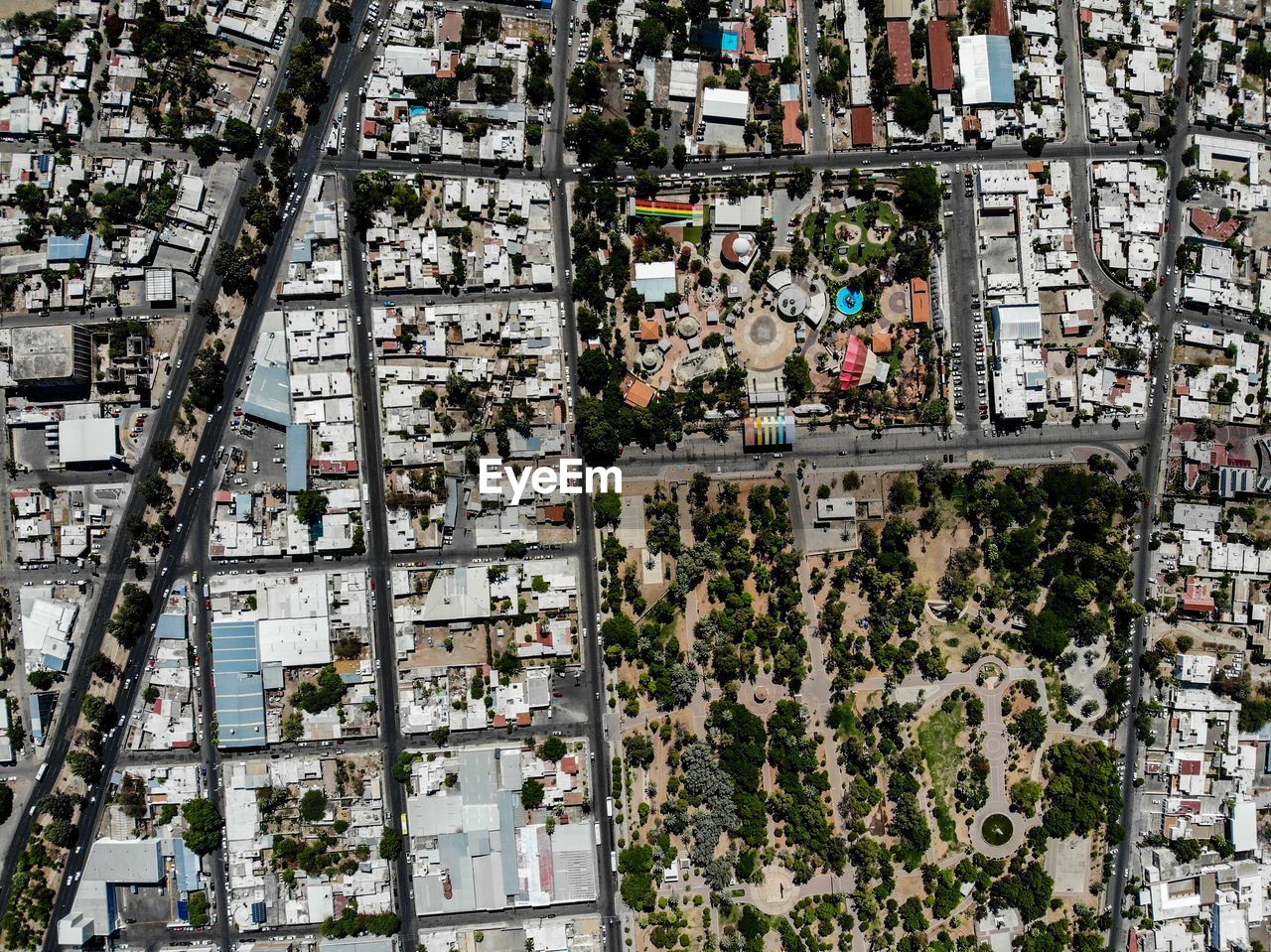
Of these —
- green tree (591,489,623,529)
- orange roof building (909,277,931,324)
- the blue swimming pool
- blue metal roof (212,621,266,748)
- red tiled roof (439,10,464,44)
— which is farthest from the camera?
the blue swimming pool

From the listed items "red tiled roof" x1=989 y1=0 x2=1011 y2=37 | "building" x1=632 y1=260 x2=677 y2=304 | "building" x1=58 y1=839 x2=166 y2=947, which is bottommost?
"building" x1=58 y1=839 x2=166 y2=947

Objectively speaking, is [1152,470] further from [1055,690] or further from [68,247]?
[68,247]

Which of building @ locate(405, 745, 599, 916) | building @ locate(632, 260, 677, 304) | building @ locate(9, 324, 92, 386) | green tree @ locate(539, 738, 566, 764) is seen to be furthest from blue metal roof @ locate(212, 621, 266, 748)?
building @ locate(632, 260, 677, 304)

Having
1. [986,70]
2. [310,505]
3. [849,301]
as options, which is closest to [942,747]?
[849,301]

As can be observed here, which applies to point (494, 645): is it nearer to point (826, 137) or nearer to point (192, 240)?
point (192, 240)

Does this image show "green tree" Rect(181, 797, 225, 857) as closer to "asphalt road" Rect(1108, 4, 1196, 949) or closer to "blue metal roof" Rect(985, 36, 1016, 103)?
"asphalt road" Rect(1108, 4, 1196, 949)

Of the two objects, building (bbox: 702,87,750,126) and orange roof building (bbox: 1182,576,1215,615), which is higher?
building (bbox: 702,87,750,126)

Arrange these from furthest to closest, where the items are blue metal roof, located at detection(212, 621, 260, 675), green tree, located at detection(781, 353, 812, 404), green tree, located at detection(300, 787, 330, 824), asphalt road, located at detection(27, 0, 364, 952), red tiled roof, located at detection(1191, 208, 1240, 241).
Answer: red tiled roof, located at detection(1191, 208, 1240, 241), green tree, located at detection(781, 353, 812, 404), asphalt road, located at detection(27, 0, 364, 952), blue metal roof, located at detection(212, 621, 260, 675), green tree, located at detection(300, 787, 330, 824)

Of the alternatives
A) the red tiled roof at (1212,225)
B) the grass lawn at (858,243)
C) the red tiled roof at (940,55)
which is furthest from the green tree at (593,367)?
the red tiled roof at (1212,225)
